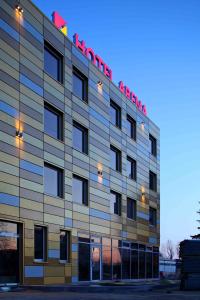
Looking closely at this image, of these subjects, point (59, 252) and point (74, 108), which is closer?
point (59, 252)

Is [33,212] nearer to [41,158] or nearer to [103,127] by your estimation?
[41,158]

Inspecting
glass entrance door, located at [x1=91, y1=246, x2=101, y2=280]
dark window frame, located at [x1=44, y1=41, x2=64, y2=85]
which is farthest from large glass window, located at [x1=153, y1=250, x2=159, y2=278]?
dark window frame, located at [x1=44, y1=41, x2=64, y2=85]

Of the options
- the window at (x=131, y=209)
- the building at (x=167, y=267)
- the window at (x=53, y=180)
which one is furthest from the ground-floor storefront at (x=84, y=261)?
the building at (x=167, y=267)

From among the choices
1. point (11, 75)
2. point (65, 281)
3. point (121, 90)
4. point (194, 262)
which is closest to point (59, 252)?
point (65, 281)

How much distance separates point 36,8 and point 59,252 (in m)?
12.6

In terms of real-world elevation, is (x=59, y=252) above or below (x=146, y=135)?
below

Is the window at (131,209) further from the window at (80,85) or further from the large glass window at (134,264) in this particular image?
the window at (80,85)

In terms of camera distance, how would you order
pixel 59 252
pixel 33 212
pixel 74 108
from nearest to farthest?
pixel 33 212, pixel 59 252, pixel 74 108

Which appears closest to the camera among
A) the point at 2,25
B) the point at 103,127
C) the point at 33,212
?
the point at 2,25

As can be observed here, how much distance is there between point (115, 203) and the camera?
39156mm

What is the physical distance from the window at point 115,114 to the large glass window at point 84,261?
33.8ft

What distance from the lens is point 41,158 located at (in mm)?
27344

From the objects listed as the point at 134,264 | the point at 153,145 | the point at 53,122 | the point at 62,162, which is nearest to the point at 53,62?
the point at 53,122

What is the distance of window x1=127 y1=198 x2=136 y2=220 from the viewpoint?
42.3m
